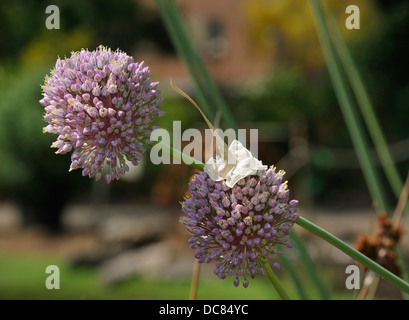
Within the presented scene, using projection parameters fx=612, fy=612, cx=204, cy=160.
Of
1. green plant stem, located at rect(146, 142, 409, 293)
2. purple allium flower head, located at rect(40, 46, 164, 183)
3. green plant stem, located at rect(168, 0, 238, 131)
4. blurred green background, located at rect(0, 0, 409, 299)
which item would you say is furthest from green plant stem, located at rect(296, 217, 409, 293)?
blurred green background, located at rect(0, 0, 409, 299)

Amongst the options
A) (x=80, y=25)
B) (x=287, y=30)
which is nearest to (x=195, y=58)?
(x=80, y=25)

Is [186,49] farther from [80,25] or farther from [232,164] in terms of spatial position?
[80,25]

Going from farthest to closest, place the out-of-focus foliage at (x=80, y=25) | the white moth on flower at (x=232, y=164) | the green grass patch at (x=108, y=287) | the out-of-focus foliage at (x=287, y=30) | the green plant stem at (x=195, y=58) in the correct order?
the out-of-focus foliage at (x=287, y=30) < the out-of-focus foliage at (x=80, y=25) < the green grass patch at (x=108, y=287) < the green plant stem at (x=195, y=58) < the white moth on flower at (x=232, y=164)

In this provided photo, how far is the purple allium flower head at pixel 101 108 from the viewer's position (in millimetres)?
634

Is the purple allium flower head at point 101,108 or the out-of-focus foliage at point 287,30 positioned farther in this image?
the out-of-focus foliage at point 287,30

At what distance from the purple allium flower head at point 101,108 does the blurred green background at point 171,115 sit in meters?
4.03

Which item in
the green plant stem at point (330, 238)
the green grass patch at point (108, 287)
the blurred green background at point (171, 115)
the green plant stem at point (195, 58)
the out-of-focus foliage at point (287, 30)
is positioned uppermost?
the out-of-focus foliage at point (287, 30)

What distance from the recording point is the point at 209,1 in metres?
15.6

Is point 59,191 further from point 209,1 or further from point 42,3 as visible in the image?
point 209,1

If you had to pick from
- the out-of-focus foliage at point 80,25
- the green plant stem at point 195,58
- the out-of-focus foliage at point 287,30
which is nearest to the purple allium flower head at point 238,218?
the green plant stem at point 195,58

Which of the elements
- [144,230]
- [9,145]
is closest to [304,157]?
[144,230]

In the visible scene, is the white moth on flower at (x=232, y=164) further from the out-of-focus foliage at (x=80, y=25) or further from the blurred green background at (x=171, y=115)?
the out-of-focus foliage at (x=80, y=25)

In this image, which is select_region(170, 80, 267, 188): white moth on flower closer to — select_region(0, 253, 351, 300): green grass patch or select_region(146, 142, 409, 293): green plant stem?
select_region(146, 142, 409, 293): green plant stem
